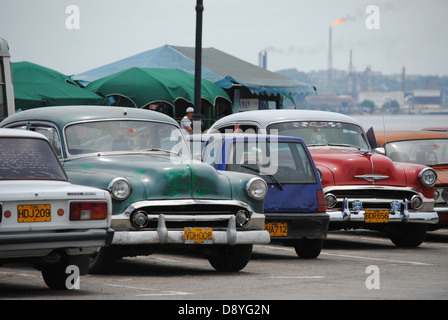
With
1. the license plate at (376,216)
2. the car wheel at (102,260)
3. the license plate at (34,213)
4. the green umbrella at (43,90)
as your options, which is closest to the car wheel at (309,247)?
the license plate at (376,216)

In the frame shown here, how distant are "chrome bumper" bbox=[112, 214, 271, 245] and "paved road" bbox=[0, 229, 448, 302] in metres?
0.38

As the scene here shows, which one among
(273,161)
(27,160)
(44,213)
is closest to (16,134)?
(27,160)

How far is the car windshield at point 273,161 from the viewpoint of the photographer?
12.2 meters

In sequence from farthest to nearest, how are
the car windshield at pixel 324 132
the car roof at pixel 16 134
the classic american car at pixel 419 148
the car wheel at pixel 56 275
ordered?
the classic american car at pixel 419 148
the car windshield at pixel 324 132
the car roof at pixel 16 134
the car wheel at pixel 56 275

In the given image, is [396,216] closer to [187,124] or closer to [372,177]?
[372,177]

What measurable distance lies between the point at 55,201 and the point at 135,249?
6.56 ft

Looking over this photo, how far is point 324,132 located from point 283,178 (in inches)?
104

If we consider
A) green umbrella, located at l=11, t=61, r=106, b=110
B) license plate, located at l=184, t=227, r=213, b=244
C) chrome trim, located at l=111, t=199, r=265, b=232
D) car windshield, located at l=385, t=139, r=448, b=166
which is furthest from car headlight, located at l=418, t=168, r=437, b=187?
green umbrella, located at l=11, t=61, r=106, b=110

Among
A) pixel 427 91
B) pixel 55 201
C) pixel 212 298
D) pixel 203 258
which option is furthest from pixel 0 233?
pixel 427 91

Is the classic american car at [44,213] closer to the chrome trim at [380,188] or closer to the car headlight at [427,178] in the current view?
the chrome trim at [380,188]

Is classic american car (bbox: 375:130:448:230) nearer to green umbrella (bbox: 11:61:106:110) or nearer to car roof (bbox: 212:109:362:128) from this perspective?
car roof (bbox: 212:109:362:128)

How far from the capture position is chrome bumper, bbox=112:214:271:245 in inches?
387

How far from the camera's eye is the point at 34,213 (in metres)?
8.24

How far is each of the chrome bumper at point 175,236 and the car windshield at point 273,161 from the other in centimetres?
174
